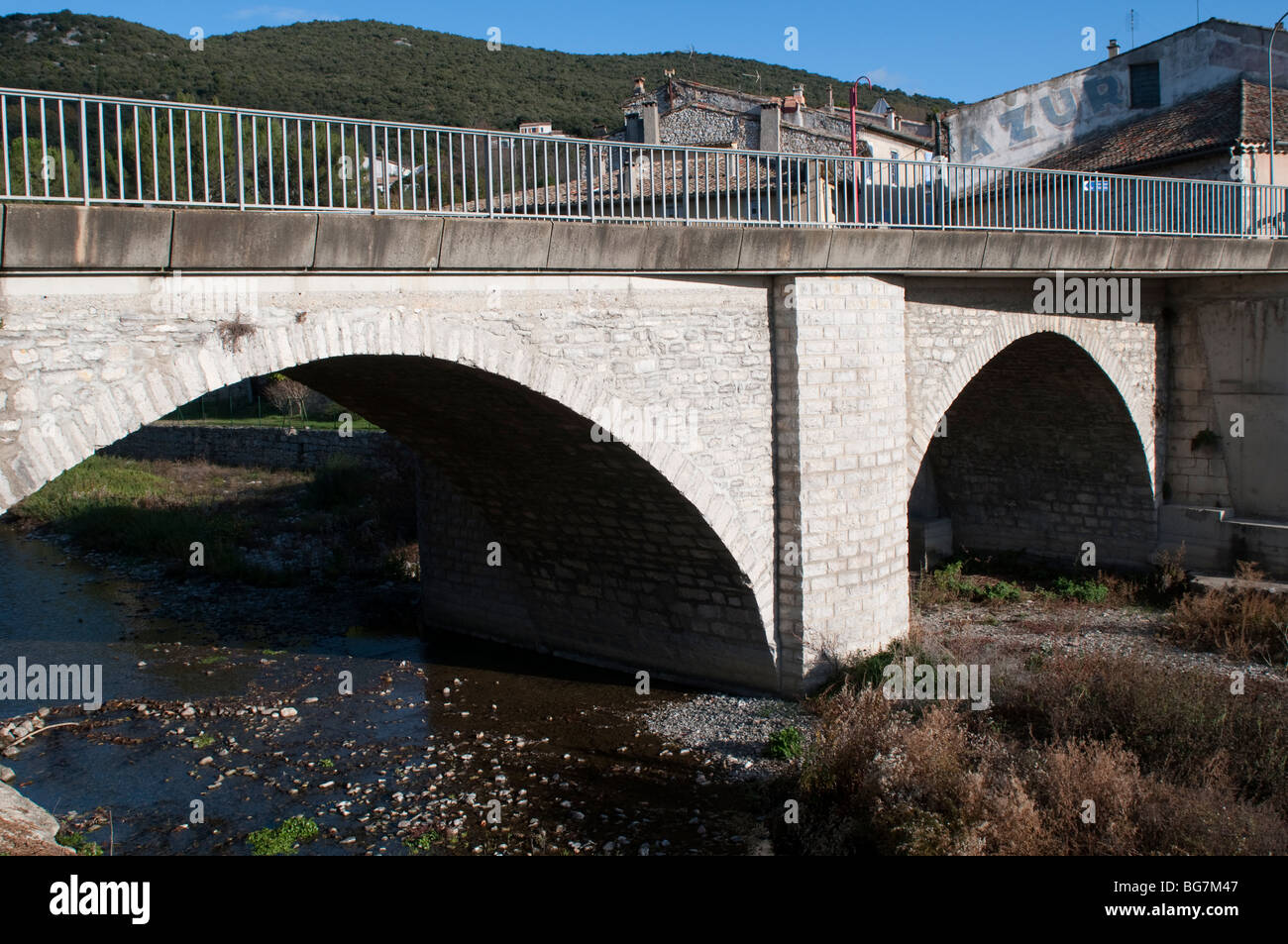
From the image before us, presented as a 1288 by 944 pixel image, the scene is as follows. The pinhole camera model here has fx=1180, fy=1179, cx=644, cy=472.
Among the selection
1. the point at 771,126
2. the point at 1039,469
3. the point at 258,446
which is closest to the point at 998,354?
the point at 1039,469

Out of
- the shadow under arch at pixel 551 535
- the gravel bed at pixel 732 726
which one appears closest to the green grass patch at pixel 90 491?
the shadow under arch at pixel 551 535

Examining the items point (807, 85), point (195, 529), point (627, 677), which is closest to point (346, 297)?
point (627, 677)

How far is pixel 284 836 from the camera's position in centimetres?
749

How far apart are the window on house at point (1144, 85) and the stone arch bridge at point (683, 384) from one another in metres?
9.57

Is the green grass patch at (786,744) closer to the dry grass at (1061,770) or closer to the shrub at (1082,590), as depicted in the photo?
the dry grass at (1061,770)

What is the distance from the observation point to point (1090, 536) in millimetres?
14531

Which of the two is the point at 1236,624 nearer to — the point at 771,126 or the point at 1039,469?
the point at 1039,469

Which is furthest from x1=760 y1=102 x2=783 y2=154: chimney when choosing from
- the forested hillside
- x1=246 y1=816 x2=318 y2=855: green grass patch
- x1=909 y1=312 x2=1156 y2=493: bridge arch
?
x1=246 y1=816 x2=318 y2=855: green grass patch

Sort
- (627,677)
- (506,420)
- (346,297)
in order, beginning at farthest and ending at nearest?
(627,677), (506,420), (346,297)

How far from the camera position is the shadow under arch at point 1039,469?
13656mm

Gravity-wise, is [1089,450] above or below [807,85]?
below

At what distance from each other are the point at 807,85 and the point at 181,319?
46575mm

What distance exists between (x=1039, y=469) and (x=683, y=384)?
7.72m
